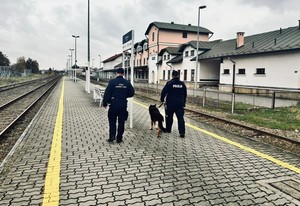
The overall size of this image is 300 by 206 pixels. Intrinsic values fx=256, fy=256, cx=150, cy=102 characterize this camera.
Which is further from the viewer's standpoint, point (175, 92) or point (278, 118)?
point (278, 118)

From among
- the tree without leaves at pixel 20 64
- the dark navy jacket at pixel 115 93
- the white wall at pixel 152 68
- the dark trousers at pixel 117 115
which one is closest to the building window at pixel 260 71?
the dark navy jacket at pixel 115 93

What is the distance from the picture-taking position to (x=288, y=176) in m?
4.63

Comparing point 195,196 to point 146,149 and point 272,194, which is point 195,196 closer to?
point 272,194

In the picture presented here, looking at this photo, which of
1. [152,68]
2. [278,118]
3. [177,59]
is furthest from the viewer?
[152,68]

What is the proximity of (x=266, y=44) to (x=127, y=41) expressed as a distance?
17.1 meters

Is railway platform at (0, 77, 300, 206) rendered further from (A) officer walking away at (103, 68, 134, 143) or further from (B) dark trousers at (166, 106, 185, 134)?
(A) officer walking away at (103, 68, 134, 143)

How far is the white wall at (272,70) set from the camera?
18.7m

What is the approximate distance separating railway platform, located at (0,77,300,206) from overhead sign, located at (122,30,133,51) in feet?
12.2

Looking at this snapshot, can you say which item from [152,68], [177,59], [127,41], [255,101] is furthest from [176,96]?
[152,68]

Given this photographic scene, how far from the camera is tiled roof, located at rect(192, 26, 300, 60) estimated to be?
776 inches

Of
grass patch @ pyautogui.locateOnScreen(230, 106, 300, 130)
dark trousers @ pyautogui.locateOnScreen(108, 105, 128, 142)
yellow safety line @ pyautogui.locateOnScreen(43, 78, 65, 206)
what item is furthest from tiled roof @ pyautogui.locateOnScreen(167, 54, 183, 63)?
yellow safety line @ pyautogui.locateOnScreen(43, 78, 65, 206)

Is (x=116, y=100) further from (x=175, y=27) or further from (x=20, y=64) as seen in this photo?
(x=20, y=64)

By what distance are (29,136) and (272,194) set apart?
20.3ft

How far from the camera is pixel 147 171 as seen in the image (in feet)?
15.4
